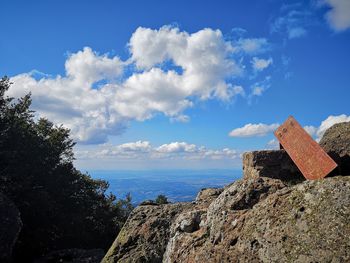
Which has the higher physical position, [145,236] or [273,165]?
[273,165]

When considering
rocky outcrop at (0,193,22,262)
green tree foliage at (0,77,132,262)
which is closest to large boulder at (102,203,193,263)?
rocky outcrop at (0,193,22,262)

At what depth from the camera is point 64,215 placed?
1448 inches

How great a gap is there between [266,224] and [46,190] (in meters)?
33.9

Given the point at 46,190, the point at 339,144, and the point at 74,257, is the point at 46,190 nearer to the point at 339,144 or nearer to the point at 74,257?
the point at 74,257

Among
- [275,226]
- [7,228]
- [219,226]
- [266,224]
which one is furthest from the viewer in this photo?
[7,228]

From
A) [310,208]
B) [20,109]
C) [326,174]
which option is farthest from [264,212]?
[20,109]

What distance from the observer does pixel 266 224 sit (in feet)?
23.2

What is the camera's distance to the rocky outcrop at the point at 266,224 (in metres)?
6.15

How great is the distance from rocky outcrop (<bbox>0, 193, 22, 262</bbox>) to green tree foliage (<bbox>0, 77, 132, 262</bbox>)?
396 inches

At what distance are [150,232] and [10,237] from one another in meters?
12.9

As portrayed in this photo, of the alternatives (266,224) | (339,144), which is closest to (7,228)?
(266,224)

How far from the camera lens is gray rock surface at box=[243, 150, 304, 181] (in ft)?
35.9

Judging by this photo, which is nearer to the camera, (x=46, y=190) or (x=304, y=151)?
(x=304, y=151)

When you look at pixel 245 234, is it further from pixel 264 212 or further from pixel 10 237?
pixel 10 237
